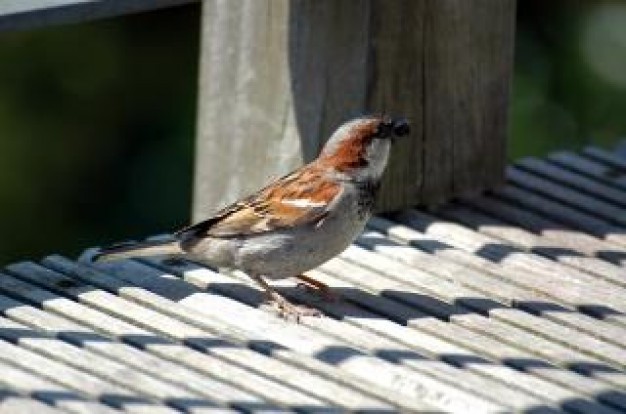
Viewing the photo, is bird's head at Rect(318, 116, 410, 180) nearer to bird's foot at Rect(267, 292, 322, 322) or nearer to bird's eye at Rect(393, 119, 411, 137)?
bird's eye at Rect(393, 119, 411, 137)

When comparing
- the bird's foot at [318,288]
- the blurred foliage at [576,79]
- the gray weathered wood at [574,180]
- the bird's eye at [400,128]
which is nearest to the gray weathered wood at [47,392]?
the bird's foot at [318,288]

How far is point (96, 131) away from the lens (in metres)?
11.7

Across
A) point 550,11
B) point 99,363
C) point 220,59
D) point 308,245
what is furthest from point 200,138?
point 550,11

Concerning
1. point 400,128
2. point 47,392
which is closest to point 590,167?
point 400,128

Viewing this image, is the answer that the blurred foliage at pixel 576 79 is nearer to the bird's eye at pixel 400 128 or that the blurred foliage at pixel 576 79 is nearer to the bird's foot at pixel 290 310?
the bird's eye at pixel 400 128

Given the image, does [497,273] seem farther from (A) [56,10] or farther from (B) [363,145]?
(A) [56,10]

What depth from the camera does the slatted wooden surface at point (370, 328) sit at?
704cm

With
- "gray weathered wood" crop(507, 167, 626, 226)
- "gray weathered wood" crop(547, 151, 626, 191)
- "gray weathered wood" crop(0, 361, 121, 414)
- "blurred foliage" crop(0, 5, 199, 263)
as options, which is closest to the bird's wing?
"gray weathered wood" crop(0, 361, 121, 414)

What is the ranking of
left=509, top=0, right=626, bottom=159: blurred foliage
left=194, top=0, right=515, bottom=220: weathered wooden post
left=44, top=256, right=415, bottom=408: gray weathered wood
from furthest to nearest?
left=509, top=0, right=626, bottom=159: blurred foliage → left=194, top=0, right=515, bottom=220: weathered wooden post → left=44, top=256, right=415, bottom=408: gray weathered wood

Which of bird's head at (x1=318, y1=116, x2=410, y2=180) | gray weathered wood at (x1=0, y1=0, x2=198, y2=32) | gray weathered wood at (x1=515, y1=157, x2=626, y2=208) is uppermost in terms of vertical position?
gray weathered wood at (x1=0, y1=0, x2=198, y2=32)

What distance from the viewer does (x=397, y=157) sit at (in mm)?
8578

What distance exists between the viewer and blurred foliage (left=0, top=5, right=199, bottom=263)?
454 inches

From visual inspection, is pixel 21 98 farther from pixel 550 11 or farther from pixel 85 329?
pixel 85 329

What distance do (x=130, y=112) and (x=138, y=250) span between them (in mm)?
4056
